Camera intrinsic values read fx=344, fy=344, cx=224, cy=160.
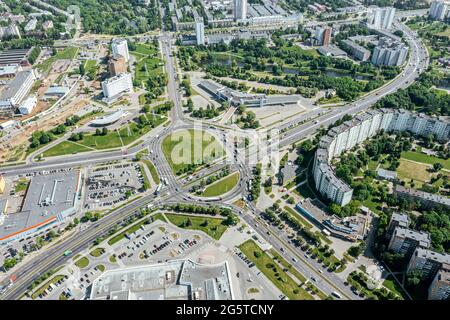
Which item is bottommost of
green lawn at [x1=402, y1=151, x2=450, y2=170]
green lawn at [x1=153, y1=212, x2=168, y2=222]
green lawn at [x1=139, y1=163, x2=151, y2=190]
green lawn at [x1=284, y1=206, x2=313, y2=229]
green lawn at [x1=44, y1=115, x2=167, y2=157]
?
green lawn at [x1=153, y1=212, x2=168, y2=222]

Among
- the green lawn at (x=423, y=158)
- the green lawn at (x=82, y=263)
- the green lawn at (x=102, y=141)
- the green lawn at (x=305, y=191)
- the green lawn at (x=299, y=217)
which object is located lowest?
the green lawn at (x=82, y=263)

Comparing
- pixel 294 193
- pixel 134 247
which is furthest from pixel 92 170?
pixel 294 193

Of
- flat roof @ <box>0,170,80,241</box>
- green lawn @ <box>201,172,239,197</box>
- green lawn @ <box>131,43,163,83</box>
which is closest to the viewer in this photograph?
flat roof @ <box>0,170,80,241</box>

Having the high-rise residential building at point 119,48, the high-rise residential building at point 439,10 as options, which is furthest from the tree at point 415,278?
the high-rise residential building at point 439,10

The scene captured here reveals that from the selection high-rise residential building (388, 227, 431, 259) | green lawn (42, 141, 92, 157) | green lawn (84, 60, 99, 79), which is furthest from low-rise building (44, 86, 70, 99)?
high-rise residential building (388, 227, 431, 259)

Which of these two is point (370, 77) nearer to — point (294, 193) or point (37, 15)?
point (294, 193)

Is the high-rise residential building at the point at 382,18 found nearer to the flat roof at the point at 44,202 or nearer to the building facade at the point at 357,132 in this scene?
the building facade at the point at 357,132

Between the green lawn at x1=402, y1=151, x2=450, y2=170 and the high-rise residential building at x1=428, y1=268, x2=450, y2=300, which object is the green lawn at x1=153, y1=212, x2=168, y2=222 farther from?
the green lawn at x1=402, y1=151, x2=450, y2=170

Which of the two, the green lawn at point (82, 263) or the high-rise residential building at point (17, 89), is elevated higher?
the high-rise residential building at point (17, 89)
